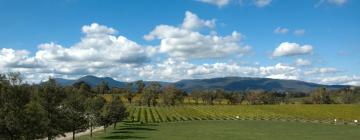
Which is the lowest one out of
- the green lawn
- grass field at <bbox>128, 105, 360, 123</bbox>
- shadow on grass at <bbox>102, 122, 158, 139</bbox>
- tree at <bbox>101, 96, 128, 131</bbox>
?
the green lawn

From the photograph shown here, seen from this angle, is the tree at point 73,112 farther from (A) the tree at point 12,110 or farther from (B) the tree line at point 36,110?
(A) the tree at point 12,110

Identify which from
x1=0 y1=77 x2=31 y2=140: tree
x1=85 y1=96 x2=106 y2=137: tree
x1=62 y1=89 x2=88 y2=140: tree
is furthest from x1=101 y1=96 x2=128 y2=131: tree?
x1=0 y1=77 x2=31 y2=140: tree

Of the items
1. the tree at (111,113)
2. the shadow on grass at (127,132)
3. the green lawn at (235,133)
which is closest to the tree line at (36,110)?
the shadow on grass at (127,132)

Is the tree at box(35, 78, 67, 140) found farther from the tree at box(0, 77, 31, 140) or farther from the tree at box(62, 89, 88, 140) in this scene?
the tree at box(0, 77, 31, 140)

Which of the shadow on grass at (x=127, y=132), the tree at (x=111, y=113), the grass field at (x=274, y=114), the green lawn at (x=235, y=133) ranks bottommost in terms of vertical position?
the green lawn at (x=235, y=133)

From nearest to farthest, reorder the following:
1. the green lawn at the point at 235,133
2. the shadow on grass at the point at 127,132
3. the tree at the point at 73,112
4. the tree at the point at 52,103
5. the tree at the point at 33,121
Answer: the tree at the point at 33,121, the tree at the point at 52,103, the tree at the point at 73,112, the shadow on grass at the point at 127,132, the green lawn at the point at 235,133

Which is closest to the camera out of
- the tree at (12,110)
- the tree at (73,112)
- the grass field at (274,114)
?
the tree at (12,110)

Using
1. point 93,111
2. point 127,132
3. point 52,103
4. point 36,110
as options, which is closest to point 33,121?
point 36,110

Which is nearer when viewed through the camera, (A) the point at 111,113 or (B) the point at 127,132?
(B) the point at 127,132

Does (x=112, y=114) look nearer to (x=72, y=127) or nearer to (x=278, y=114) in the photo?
(x=72, y=127)

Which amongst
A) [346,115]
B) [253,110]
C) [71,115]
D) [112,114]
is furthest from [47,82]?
[253,110]

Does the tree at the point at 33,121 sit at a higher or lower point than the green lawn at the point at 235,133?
higher

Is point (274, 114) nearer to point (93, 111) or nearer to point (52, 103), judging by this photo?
point (93, 111)

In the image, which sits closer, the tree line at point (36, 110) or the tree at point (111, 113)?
the tree line at point (36, 110)
